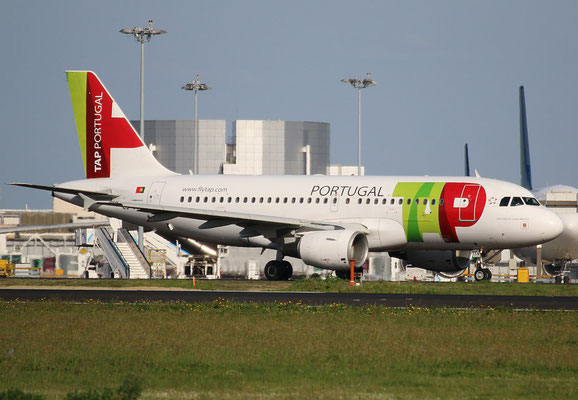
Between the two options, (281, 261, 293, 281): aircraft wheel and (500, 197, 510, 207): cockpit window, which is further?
(281, 261, 293, 281): aircraft wheel

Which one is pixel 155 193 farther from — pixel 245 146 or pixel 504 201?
pixel 245 146

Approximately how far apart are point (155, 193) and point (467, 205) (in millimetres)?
12795

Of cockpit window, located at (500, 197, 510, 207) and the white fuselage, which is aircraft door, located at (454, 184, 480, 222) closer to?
the white fuselage

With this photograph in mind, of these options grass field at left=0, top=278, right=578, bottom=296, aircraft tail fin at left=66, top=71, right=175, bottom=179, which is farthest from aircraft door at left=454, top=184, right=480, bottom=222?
aircraft tail fin at left=66, top=71, right=175, bottom=179

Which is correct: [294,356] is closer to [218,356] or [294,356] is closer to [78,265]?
[218,356]

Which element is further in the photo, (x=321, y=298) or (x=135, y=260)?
(x=135, y=260)

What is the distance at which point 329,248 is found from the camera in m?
33.2

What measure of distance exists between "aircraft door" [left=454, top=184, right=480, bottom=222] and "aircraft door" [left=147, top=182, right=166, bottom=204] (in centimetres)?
1217

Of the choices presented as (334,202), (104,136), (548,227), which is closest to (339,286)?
(334,202)

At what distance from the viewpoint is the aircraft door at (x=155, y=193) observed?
39.4 meters

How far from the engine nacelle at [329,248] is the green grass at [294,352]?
473 inches

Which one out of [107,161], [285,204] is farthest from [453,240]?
[107,161]

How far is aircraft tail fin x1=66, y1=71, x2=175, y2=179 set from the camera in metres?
40.8

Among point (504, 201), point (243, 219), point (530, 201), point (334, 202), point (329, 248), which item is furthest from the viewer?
point (334, 202)
